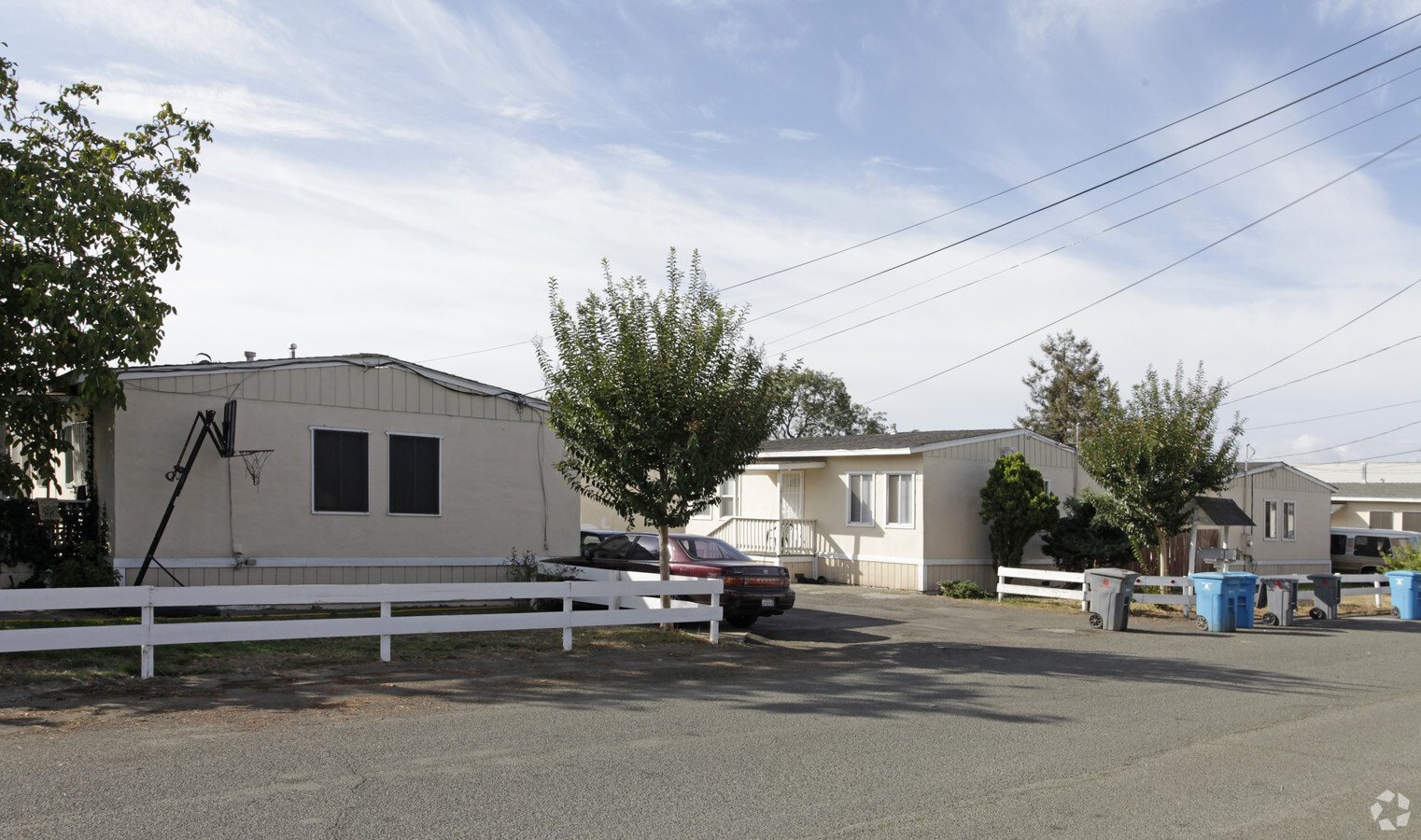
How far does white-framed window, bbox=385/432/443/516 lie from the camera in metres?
17.0

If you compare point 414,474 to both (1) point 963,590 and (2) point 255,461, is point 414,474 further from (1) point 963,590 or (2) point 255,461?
(1) point 963,590

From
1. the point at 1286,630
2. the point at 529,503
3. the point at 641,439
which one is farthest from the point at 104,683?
the point at 1286,630

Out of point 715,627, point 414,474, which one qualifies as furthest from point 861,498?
point 715,627

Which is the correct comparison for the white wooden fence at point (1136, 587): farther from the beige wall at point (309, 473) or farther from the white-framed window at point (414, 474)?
the white-framed window at point (414, 474)

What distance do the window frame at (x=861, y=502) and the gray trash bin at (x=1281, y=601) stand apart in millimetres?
9047

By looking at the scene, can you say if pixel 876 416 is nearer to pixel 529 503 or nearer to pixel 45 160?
pixel 529 503

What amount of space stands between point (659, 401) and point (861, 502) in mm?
13226

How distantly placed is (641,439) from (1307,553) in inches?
1179

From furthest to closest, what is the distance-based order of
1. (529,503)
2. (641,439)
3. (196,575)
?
(529,503) → (196,575) → (641,439)

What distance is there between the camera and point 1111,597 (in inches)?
688

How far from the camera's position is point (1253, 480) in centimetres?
3350

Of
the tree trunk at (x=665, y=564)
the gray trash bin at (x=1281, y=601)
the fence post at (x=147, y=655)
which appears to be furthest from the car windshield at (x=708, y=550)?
the gray trash bin at (x=1281, y=601)

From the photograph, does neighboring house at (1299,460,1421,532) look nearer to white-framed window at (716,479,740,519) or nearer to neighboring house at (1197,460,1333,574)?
neighboring house at (1197,460,1333,574)

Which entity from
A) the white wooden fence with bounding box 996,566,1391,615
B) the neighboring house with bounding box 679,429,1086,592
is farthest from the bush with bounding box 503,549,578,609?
the white wooden fence with bounding box 996,566,1391,615
